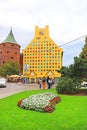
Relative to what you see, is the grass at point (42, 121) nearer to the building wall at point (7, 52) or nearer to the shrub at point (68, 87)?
the shrub at point (68, 87)

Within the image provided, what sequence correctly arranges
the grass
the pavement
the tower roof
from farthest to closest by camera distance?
the tower roof → the pavement → the grass

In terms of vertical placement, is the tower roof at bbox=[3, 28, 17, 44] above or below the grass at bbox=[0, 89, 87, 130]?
above

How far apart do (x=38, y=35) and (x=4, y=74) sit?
69.0ft

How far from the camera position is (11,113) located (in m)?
12.6

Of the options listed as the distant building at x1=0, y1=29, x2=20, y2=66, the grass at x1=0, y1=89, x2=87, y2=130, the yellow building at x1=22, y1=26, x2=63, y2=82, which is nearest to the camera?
the grass at x1=0, y1=89, x2=87, y2=130

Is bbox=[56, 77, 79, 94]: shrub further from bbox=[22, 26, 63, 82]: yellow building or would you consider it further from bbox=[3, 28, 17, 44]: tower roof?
bbox=[3, 28, 17, 44]: tower roof

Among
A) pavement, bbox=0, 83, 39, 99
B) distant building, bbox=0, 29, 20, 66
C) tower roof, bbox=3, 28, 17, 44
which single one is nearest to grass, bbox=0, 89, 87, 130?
pavement, bbox=0, 83, 39, 99

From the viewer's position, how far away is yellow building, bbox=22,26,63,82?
107 m

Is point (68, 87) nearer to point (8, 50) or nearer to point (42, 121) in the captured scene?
point (42, 121)

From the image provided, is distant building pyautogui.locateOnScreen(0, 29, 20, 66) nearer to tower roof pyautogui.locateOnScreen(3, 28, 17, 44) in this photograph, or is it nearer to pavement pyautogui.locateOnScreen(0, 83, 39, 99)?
tower roof pyautogui.locateOnScreen(3, 28, 17, 44)

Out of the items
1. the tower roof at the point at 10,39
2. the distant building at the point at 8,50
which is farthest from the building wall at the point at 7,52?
the tower roof at the point at 10,39

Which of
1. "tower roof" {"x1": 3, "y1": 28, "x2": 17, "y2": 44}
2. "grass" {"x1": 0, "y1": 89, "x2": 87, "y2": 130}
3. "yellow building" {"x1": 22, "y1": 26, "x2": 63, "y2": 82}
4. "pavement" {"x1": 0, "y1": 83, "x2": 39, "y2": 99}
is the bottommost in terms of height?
"grass" {"x1": 0, "y1": 89, "x2": 87, "y2": 130}

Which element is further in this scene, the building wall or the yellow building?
the building wall

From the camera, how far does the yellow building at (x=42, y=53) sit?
10700cm
